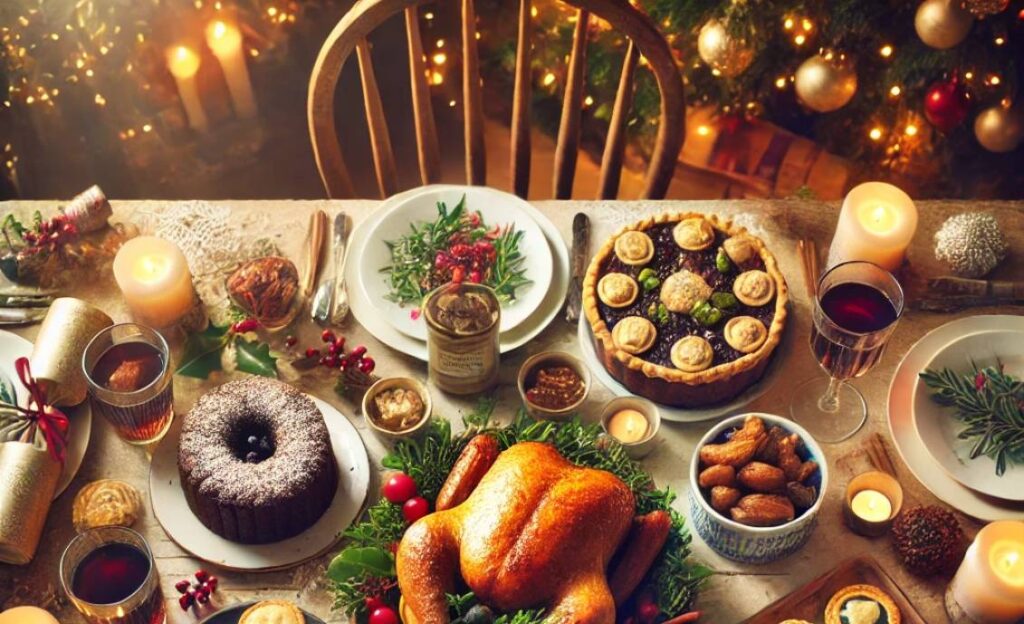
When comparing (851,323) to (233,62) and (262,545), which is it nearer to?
(262,545)

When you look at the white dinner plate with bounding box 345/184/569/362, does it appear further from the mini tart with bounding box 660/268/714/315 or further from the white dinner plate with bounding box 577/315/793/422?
the mini tart with bounding box 660/268/714/315

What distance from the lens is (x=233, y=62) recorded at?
287 centimetres

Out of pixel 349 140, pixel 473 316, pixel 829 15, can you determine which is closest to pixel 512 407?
pixel 473 316

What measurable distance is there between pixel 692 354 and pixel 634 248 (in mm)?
217

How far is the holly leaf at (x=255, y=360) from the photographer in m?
1.69

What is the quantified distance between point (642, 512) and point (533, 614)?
9.0 inches

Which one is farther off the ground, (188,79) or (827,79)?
(827,79)

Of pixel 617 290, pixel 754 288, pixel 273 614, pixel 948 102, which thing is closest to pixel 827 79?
pixel 948 102

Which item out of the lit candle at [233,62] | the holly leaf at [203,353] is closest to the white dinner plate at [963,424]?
the holly leaf at [203,353]

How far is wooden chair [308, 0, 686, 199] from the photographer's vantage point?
6.15 ft

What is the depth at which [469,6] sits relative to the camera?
1900 millimetres

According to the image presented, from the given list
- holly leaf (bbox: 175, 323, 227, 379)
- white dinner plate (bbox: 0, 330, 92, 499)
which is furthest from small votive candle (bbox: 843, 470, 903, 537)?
white dinner plate (bbox: 0, 330, 92, 499)

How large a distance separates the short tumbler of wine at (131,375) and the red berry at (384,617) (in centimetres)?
45

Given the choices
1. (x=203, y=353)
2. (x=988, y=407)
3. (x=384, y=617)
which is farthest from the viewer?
(x=203, y=353)
